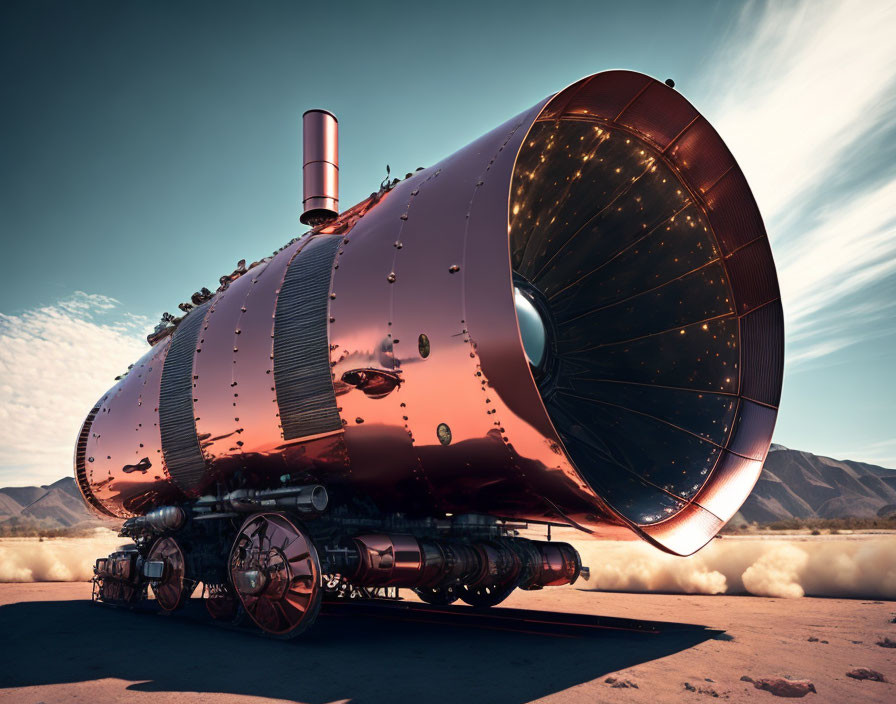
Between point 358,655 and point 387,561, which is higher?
point 387,561

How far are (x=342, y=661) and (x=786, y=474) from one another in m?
119

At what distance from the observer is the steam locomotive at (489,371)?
20.9 feet

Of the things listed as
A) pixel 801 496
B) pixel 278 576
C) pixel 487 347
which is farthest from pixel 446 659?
pixel 801 496

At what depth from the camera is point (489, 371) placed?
585 centimetres

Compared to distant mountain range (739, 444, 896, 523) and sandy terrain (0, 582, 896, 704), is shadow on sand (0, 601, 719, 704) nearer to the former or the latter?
sandy terrain (0, 582, 896, 704)

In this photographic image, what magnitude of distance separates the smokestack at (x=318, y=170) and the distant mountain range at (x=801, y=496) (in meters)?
84.6

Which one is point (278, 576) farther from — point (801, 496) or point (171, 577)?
point (801, 496)

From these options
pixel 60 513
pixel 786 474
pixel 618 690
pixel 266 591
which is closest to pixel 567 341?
pixel 618 690

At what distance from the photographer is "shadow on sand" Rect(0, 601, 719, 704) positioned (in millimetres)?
5395

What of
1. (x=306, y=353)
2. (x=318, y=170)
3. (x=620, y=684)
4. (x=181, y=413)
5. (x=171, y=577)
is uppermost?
(x=318, y=170)

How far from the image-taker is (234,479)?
8.89 m

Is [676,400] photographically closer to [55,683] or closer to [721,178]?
[721,178]

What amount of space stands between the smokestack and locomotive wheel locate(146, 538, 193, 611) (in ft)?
20.3

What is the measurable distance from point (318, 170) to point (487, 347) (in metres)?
6.97
